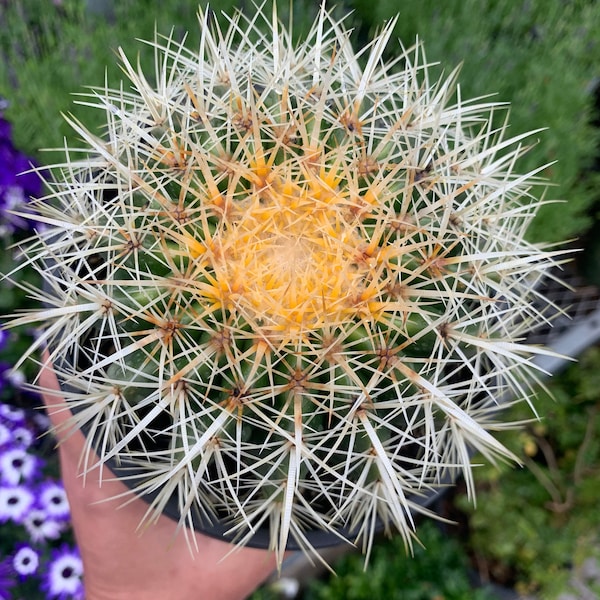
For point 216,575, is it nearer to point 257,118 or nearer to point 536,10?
point 257,118

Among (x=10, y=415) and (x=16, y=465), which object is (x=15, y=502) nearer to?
(x=16, y=465)

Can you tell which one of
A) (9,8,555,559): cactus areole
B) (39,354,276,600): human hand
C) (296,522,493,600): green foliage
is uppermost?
(9,8,555,559): cactus areole

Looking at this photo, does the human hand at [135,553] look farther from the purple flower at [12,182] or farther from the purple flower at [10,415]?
the purple flower at [12,182]

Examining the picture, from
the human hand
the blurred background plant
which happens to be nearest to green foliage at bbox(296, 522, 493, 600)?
the blurred background plant

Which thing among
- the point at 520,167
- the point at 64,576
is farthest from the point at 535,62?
the point at 64,576

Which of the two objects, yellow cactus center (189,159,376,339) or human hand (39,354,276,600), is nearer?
yellow cactus center (189,159,376,339)

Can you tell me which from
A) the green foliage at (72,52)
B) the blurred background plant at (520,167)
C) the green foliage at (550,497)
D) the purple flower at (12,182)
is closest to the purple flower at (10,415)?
the blurred background plant at (520,167)

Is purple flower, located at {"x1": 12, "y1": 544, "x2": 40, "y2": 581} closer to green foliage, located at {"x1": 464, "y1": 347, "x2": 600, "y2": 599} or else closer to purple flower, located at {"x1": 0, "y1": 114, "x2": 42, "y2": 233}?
purple flower, located at {"x1": 0, "y1": 114, "x2": 42, "y2": 233}
